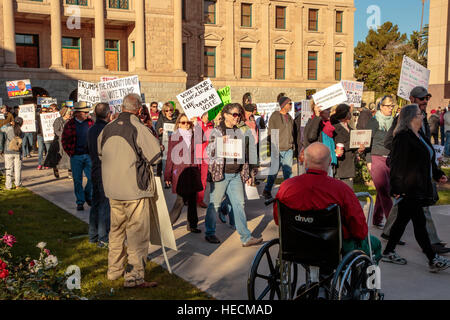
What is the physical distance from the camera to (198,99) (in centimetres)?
862

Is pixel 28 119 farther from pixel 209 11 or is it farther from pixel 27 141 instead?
pixel 209 11

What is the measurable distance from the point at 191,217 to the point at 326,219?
437 centimetres

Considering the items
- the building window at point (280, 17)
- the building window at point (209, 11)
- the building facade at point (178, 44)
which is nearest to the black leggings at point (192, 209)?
the building facade at point (178, 44)

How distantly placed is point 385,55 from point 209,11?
2442 centimetres

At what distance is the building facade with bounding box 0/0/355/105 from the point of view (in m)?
34.6

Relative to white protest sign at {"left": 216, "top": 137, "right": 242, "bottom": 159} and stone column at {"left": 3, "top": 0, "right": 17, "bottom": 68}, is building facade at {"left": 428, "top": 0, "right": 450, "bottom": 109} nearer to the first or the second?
stone column at {"left": 3, "top": 0, "right": 17, "bottom": 68}

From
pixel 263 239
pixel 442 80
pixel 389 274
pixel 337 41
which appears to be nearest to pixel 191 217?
pixel 263 239

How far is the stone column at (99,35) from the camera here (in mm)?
35406

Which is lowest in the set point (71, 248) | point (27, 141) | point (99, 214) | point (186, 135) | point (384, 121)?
point (71, 248)

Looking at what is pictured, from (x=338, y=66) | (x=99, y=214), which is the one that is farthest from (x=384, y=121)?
(x=338, y=66)

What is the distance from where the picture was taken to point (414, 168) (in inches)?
226

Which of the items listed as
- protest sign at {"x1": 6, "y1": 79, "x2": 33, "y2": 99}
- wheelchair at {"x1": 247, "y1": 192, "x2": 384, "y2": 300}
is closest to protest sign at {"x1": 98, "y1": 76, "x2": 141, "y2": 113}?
wheelchair at {"x1": 247, "y1": 192, "x2": 384, "y2": 300}

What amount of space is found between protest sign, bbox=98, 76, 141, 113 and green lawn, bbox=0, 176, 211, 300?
2654mm
